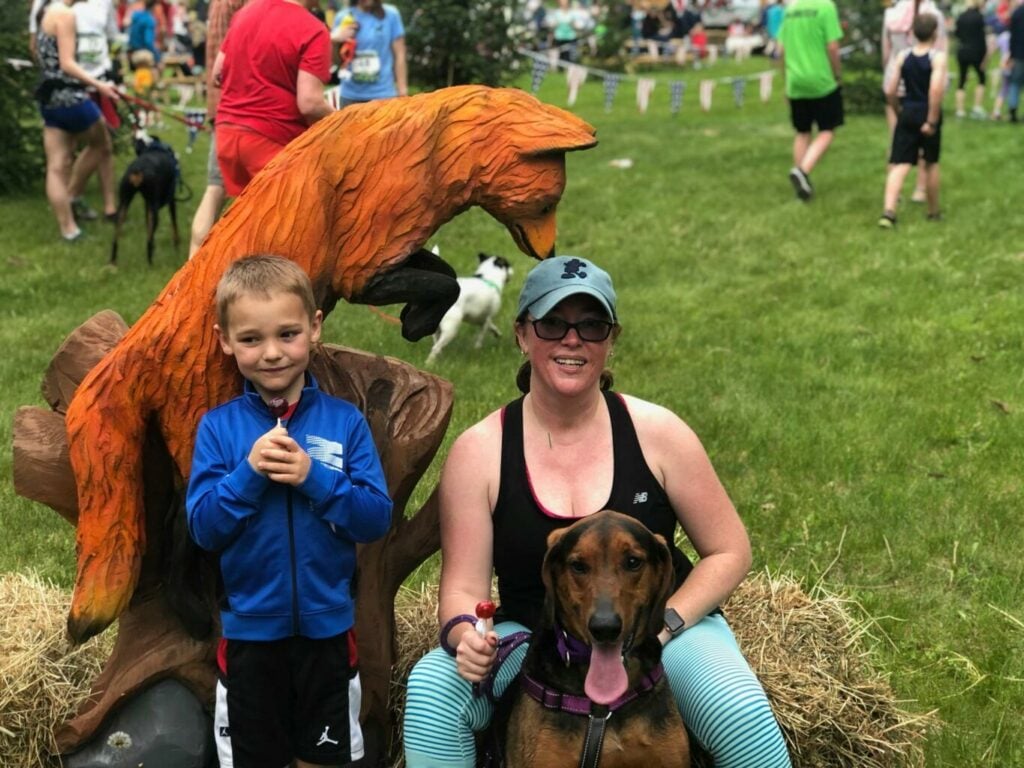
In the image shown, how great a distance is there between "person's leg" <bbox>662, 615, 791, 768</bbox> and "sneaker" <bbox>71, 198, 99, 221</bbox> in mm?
9475

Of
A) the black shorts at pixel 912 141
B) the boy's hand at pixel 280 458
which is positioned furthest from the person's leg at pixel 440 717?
the black shorts at pixel 912 141

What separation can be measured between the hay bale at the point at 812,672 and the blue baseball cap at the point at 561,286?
1.30 m

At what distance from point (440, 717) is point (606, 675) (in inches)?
22.1

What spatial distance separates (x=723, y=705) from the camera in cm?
301

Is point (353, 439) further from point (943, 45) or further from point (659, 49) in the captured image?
point (659, 49)

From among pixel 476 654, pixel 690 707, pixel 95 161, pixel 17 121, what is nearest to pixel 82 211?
pixel 95 161

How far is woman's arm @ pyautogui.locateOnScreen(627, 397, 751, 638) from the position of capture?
3248 millimetres

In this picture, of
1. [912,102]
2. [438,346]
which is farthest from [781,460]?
[912,102]

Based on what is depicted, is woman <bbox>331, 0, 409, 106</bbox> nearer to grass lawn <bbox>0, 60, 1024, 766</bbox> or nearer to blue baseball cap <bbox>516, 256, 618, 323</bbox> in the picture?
grass lawn <bbox>0, 60, 1024, 766</bbox>

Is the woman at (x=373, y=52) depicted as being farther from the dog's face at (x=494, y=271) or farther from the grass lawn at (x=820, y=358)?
the dog's face at (x=494, y=271)

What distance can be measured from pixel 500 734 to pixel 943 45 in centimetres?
1059

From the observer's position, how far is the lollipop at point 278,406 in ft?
9.87

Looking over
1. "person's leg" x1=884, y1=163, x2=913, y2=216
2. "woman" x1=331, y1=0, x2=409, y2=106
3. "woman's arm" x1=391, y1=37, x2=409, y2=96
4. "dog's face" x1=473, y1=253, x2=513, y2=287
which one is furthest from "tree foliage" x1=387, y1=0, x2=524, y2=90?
"dog's face" x1=473, y1=253, x2=513, y2=287

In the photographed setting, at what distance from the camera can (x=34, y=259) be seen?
977 cm
